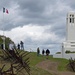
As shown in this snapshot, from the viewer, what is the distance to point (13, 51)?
6.29 metres

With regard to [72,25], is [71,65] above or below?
below

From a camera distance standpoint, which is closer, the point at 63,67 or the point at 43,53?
the point at 63,67

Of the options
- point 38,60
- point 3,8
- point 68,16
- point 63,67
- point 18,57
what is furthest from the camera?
point 68,16

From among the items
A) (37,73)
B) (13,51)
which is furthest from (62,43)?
(13,51)

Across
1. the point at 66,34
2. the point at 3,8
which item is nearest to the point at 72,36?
the point at 66,34

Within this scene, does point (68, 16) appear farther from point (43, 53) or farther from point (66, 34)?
point (43, 53)

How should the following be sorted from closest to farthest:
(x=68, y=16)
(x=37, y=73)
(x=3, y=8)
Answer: (x=37, y=73) → (x=3, y=8) → (x=68, y=16)

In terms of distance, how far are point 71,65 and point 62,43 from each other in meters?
25.1

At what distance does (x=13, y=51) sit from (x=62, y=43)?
5952cm

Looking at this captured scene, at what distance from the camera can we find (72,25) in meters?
68.5

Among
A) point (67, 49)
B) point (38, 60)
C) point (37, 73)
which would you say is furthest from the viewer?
point (67, 49)

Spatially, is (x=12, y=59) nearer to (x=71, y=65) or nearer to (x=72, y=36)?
(x=71, y=65)

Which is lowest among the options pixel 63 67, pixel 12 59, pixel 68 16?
pixel 63 67

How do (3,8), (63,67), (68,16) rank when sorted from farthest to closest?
(68,16) < (3,8) < (63,67)
